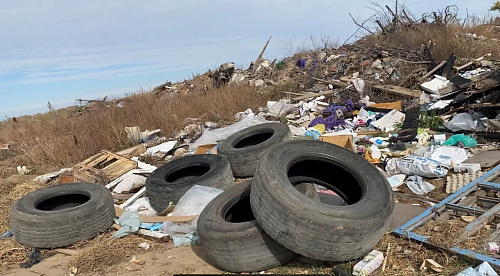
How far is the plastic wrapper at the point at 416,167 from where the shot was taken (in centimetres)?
513

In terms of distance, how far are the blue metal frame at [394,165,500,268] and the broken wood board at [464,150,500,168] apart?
394 millimetres

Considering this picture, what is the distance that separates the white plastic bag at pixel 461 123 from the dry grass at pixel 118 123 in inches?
211

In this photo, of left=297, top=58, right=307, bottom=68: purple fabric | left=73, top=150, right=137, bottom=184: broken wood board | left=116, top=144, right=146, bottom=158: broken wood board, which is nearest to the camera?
left=73, top=150, right=137, bottom=184: broken wood board

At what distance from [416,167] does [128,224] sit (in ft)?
12.4

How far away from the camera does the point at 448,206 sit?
3977 millimetres

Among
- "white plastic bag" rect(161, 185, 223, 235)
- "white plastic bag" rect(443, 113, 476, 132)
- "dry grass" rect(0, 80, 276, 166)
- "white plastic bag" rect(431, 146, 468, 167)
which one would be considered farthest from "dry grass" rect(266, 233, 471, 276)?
"dry grass" rect(0, 80, 276, 166)

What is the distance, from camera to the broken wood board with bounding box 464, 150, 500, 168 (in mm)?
5242

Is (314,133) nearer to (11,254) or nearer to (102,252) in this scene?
(102,252)

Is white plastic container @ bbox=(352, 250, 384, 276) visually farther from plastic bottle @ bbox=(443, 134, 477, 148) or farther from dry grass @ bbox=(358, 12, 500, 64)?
dry grass @ bbox=(358, 12, 500, 64)

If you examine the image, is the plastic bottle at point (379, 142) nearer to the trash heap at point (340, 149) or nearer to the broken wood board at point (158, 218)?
the trash heap at point (340, 149)

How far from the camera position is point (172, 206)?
4777mm

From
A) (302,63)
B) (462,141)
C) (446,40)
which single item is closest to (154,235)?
(462,141)

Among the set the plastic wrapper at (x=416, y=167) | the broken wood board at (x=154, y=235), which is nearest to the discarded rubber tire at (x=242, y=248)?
the broken wood board at (x=154, y=235)

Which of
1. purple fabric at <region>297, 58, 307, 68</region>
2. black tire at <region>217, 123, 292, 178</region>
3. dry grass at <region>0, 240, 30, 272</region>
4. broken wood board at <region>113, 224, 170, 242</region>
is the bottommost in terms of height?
dry grass at <region>0, 240, 30, 272</region>
